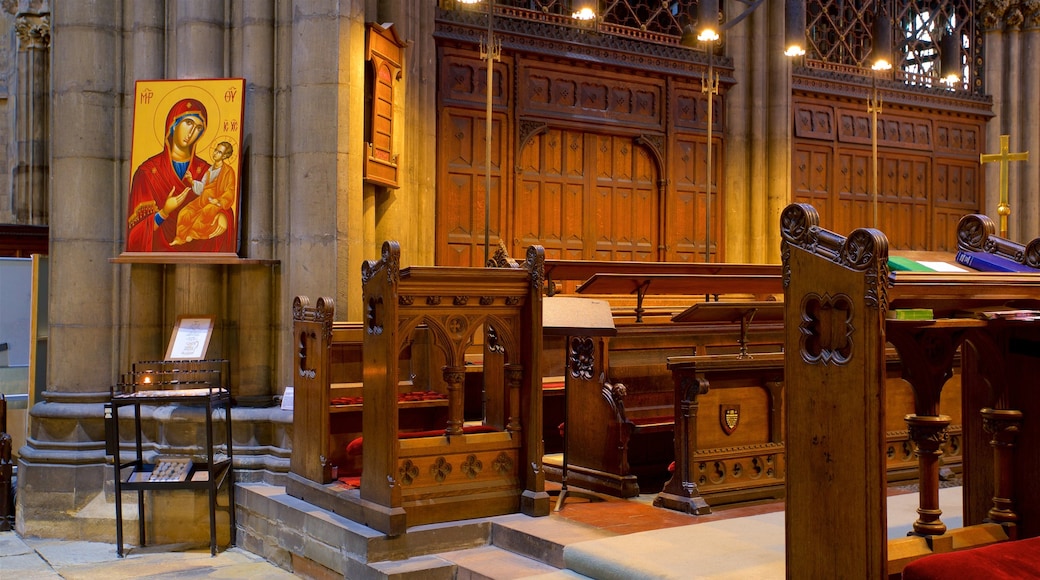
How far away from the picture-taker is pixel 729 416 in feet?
→ 18.2

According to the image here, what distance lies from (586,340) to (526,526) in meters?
1.17

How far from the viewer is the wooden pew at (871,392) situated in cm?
317

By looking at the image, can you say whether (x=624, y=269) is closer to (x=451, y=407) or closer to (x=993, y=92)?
(x=451, y=407)

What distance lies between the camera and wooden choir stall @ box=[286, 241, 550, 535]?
5.08m

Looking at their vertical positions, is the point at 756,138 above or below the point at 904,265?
above

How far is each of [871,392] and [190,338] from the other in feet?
16.8

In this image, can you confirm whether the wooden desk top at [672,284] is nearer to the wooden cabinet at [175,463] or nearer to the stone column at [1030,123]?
A: the wooden cabinet at [175,463]

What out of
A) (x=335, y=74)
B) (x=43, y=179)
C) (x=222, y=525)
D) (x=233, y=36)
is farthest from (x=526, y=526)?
(x=43, y=179)

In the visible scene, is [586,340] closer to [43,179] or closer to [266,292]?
[266,292]

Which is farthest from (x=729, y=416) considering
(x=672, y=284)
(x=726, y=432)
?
(x=672, y=284)

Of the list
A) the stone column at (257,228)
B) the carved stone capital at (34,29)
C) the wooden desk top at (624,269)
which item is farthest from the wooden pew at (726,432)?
the carved stone capital at (34,29)

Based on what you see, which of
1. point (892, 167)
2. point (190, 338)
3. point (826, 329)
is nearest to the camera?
point (826, 329)

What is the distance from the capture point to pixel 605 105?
10.0 m

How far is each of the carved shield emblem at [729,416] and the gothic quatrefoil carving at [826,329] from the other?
2176mm
